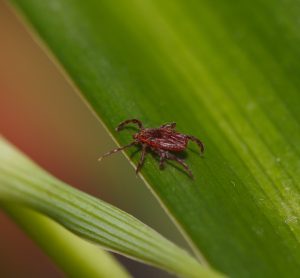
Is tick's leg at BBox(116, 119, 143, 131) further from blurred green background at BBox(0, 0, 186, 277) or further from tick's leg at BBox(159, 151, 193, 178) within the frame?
blurred green background at BBox(0, 0, 186, 277)

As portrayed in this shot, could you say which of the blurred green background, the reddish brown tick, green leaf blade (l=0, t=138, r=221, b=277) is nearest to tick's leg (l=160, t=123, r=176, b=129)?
the reddish brown tick

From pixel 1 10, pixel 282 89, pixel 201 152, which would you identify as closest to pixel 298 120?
pixel 282 89

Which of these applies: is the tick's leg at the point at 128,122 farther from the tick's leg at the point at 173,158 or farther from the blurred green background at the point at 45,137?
the blurred green background at the point at 45,137

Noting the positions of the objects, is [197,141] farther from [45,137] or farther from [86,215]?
[45,137]

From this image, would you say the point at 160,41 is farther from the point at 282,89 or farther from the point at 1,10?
the point at 1,10

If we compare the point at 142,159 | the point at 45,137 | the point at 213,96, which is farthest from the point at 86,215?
the point at 45,137

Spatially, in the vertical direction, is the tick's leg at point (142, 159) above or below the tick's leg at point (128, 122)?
below

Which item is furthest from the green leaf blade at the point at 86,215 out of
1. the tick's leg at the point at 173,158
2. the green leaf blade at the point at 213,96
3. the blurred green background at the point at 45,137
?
the blurred green background at the point at 45,137
